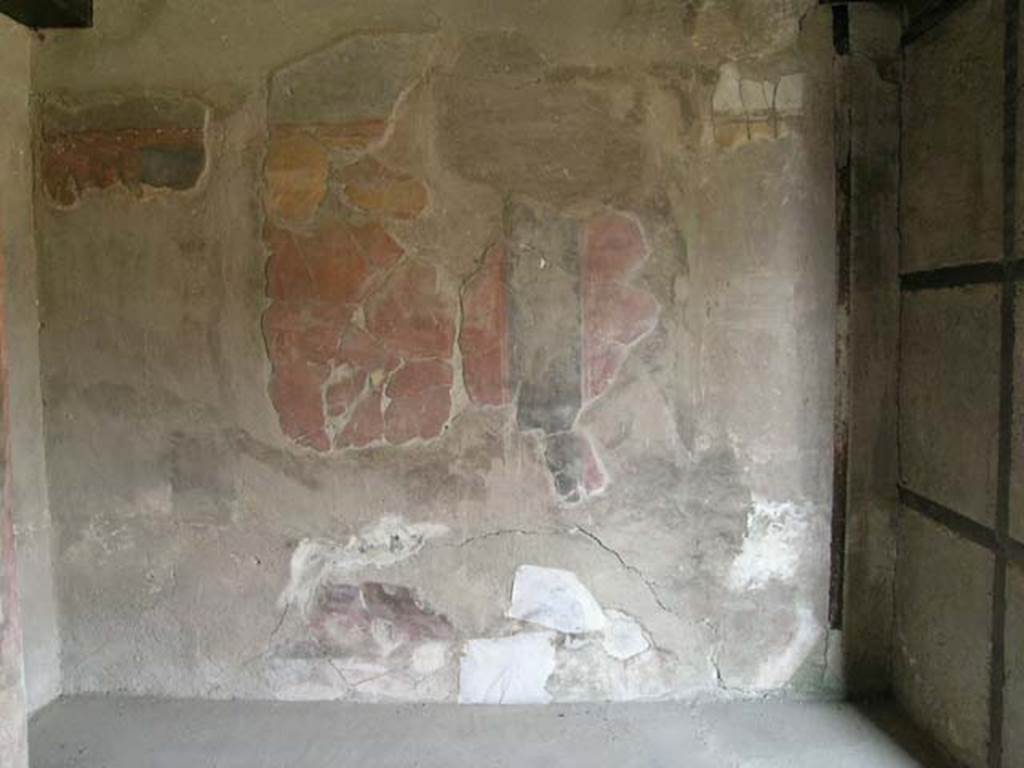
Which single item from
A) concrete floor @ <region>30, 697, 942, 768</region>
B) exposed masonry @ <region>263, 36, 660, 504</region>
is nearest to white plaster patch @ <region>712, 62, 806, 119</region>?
exposed masonry @ <region>263, 36, 660, 504</region>

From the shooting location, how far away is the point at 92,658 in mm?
2271

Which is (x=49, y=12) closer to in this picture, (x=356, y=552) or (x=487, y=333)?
(x=487, y=333)

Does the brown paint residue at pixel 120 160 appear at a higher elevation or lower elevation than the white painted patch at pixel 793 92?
lower

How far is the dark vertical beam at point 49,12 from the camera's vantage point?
2.04 metres

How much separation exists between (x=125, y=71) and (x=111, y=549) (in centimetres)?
147

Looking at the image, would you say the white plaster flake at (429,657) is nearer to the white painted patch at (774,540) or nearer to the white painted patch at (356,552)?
the white painted patch at (356,552)

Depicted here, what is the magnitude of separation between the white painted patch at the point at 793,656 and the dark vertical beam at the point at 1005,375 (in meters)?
0.53

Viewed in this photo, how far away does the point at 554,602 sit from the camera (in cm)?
218

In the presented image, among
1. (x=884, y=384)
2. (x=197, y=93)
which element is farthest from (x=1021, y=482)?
(x=197, y=93)

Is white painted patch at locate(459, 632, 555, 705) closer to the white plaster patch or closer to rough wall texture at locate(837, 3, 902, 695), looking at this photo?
rough wall texture at locate(837, 3, 902, 695)

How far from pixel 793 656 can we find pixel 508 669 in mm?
863

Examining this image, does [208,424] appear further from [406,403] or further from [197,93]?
[197,93]

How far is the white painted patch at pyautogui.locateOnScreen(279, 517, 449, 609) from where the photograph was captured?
7.21ft

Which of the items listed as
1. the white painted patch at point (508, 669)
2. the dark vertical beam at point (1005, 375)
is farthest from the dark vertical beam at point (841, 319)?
the white painted patch at point (508, 669)
